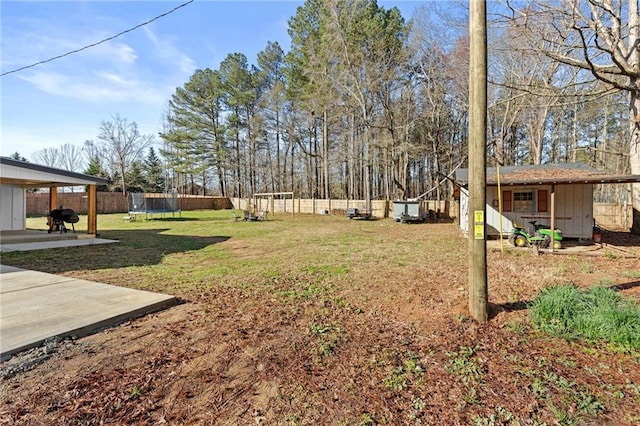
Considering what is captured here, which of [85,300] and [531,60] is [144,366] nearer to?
[85,300]

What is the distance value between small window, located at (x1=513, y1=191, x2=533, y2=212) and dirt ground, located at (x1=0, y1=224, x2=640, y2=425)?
635 centimetres

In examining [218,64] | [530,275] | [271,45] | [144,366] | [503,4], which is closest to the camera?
[144,366]

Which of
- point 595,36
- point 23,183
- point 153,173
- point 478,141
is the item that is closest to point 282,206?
point 23,183

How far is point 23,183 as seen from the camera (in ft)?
37.9

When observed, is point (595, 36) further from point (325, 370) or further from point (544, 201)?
point (325, 370)

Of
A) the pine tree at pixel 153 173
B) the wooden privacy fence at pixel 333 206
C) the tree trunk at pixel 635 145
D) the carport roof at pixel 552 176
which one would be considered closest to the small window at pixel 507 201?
the carport roof at pixel 552 176

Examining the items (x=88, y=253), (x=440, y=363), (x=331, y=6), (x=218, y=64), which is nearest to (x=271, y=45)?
(x=218, y=64)

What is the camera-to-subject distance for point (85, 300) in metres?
4.05

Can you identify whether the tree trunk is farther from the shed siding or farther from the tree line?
the shed siding

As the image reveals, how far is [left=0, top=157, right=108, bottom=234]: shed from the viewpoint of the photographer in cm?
872

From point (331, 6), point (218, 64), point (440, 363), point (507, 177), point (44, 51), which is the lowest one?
point (440, 363)

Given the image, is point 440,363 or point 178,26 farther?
point 178,26

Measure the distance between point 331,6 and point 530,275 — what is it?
63.1ft

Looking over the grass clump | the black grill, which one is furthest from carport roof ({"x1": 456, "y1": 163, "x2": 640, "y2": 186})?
the black grill
